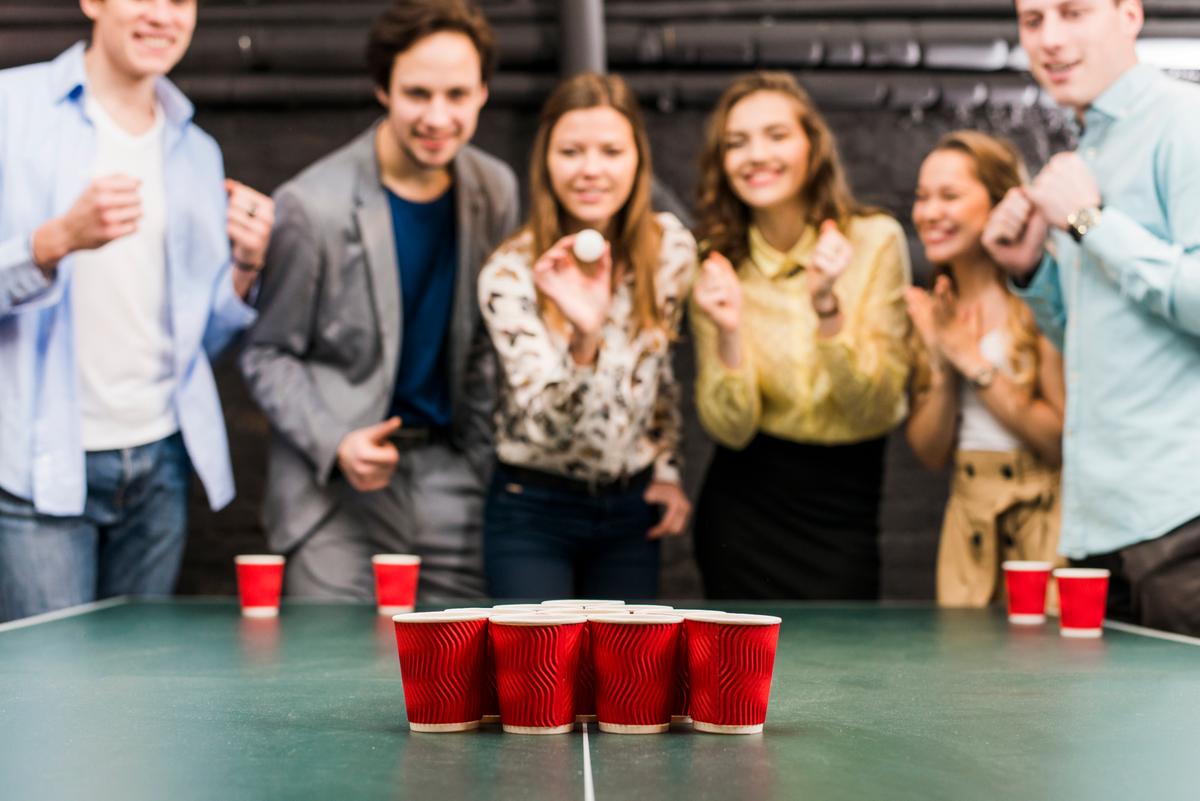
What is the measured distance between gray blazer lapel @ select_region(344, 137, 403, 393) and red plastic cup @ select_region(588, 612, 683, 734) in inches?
81.0

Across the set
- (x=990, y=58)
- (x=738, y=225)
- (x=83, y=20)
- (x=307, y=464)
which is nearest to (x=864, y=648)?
(x=738, y=225)

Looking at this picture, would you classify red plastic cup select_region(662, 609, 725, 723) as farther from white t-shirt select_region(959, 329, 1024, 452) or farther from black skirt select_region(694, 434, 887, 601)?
white t-shirt select_region(959, 329, 1024, 452)

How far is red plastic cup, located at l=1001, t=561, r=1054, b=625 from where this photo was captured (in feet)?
8.09

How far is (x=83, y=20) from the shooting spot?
4.86 metres

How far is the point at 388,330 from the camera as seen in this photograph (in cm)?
338

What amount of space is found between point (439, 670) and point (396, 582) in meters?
1.18

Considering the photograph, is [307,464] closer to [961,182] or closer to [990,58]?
[961,182]

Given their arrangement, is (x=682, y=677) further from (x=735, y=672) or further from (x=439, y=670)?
(x=439, y=670)

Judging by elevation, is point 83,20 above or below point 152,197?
above

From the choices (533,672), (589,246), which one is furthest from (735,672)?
(589,246)

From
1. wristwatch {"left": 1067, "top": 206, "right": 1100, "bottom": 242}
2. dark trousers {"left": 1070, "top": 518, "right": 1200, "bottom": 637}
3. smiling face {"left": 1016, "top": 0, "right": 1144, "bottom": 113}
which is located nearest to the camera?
dark trousers {"left": 1070, "top": 518, "right": 1200, "bottom": 637}

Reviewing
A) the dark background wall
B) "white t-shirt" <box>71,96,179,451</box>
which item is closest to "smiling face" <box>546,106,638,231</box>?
"white t-shirt" <box>71,96,179,451</box>

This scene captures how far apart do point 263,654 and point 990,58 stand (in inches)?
148

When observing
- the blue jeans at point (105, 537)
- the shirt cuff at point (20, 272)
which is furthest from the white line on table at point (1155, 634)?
the shirt cuff at point (20, 272)
